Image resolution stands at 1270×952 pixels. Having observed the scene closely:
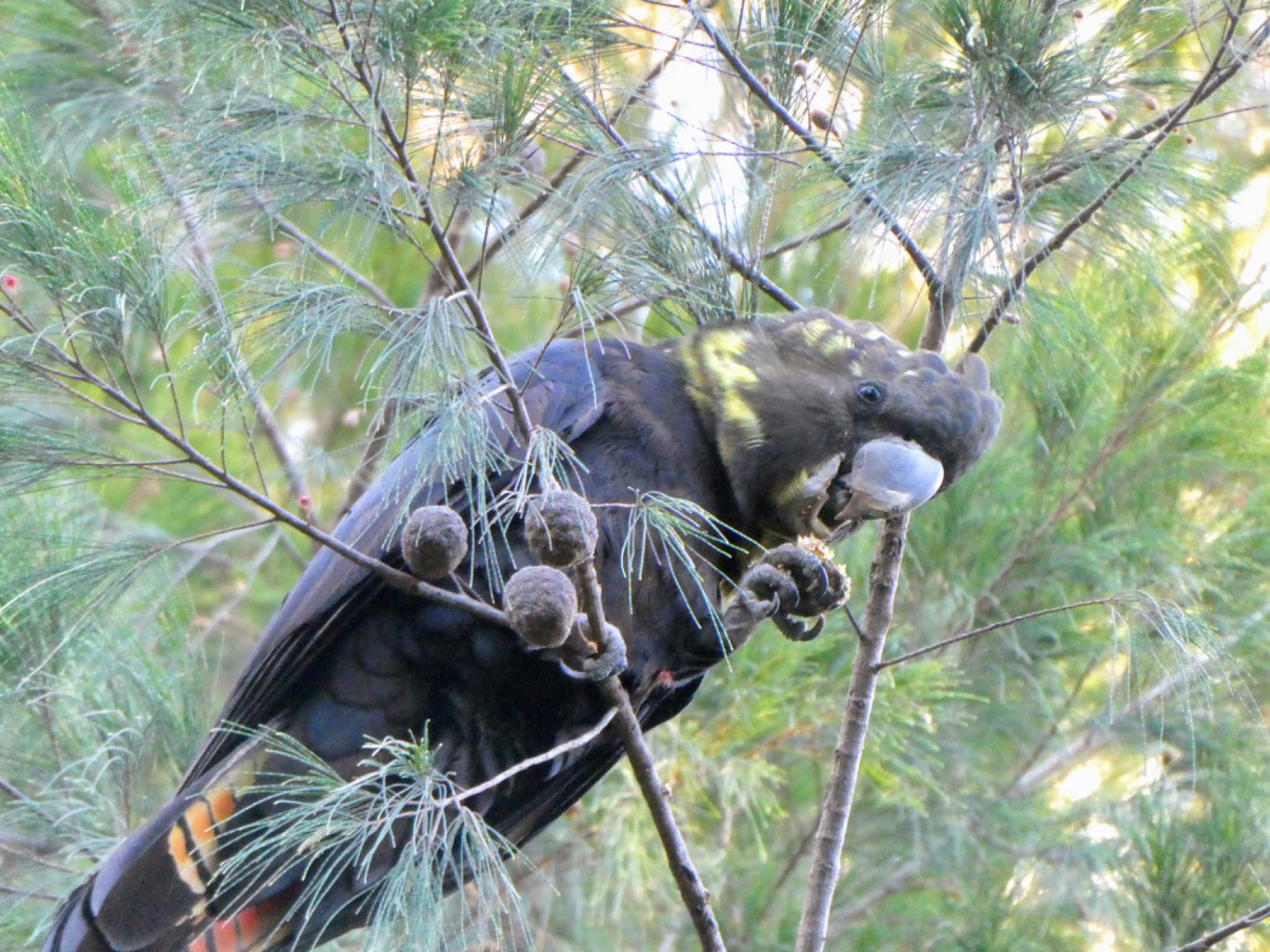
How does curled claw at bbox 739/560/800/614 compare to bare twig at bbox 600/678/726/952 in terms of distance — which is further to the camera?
curled claw at bbox 739/560/800/614

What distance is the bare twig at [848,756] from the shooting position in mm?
2129

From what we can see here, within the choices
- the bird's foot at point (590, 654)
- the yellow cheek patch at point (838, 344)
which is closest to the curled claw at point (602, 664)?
the bird's foot at point (590, 654)

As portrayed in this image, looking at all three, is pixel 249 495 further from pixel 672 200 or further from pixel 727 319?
pixel 727 319

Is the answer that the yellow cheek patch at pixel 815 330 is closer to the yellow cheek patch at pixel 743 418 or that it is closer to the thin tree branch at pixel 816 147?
the yellow cheek patch at pixel 743 418

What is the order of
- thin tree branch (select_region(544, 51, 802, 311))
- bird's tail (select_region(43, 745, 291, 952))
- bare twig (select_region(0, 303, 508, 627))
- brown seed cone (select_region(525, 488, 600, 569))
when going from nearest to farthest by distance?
brown seed cone (select_region(525, 488, 600, 569)) < bare twig (select_region(0, 303, 508, 627)) < thin tree branch (select_region(544, 51, 802, 311)) < bird's tail (select_region(43, 745, 291, 952))

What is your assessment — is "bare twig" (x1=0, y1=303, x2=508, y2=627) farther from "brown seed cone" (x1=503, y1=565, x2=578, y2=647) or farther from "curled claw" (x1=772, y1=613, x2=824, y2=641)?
"curled claw" (x1=772, y1=613, x2=824, y2=641)

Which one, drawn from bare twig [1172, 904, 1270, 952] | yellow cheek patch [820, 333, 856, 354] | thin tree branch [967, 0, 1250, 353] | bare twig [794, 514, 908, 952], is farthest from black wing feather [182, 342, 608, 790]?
bare twig [1172, 904, 1270, 952]

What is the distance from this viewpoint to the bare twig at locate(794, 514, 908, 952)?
213cm

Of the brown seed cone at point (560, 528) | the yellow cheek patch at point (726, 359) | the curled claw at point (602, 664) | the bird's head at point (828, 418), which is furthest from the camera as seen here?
the yellow cheek patch at point (726, 359)

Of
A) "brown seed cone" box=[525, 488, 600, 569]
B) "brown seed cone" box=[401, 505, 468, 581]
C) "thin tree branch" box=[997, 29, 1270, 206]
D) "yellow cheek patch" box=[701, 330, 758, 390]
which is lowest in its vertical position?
"yellow cheek patch" box=[701, 330, 758, 390]

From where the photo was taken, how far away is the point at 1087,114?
7.07 ft

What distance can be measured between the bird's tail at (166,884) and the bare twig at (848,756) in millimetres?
863

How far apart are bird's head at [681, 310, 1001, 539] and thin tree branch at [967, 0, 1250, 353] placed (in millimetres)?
259

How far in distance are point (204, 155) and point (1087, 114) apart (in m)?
1.25
